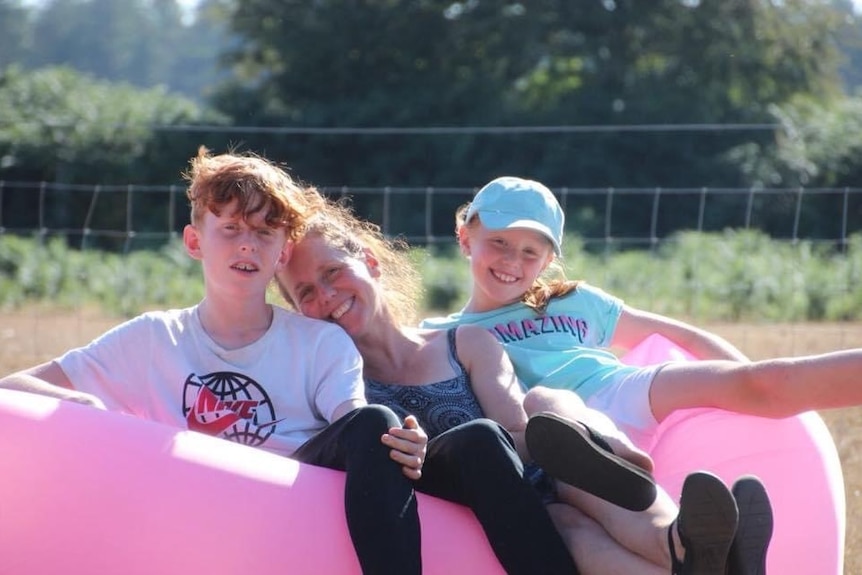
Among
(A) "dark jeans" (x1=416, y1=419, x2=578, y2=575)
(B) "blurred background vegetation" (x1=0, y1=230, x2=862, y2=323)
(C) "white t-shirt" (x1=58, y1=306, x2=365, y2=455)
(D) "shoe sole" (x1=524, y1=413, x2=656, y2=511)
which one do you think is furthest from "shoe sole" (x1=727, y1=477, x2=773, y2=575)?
(B) "blurred background vegetation" (x1=0, y1=230, x2=862, y2=323)

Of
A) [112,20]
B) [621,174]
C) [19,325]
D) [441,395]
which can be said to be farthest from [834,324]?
[112,20]

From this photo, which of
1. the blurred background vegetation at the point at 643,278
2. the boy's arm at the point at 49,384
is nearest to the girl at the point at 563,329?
the boy's arm at the point at 49,384

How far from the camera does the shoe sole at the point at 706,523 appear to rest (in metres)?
2.04

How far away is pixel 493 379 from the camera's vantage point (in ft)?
8.61

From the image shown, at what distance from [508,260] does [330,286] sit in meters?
0.47

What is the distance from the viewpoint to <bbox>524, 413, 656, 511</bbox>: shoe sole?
2.15m

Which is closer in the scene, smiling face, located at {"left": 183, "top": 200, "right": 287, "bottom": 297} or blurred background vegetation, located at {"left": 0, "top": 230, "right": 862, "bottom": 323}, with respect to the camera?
smiling face, located at {"left": 183, "top": 200, "right": 287, "bottom": 297}

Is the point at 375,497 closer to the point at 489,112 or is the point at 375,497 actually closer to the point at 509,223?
the point at 509,223

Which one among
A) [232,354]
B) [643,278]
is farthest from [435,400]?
[643,278]

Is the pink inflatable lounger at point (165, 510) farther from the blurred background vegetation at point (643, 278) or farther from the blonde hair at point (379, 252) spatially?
the blurred background vegetation at point (643, 278)

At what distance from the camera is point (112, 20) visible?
65.2 m

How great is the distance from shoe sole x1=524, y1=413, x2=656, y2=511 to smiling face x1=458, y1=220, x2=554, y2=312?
2.75ft

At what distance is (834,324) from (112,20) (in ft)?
200

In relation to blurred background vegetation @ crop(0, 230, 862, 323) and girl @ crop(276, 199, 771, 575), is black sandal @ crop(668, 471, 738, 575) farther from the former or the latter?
blurred background vegetation @ crop(0, 230, 862, 323)
